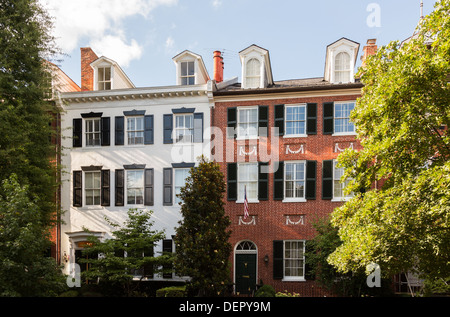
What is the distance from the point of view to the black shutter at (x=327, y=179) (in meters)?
19.9

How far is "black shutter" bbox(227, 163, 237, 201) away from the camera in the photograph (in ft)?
68.0

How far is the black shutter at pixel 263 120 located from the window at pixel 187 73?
15.2 ft

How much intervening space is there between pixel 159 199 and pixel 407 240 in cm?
1417

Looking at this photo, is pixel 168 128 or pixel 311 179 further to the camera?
pixel 168 128

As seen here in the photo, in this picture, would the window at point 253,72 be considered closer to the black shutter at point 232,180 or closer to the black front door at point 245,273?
the black shutter at point 232,180

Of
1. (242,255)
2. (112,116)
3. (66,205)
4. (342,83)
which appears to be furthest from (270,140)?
(66,205)

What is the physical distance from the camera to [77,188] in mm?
22141

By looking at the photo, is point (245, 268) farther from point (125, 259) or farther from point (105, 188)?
point (105, 188)

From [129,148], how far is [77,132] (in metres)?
3.55

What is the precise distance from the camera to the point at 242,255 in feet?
67.2

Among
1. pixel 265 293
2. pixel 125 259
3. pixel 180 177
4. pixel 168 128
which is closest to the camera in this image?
pixel 265 293

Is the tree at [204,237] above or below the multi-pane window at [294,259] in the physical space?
above

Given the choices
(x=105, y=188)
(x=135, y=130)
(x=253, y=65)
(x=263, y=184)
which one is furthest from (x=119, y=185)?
(x=253, y=65)

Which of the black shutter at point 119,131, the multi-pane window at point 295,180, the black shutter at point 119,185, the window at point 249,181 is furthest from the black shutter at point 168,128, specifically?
the multi-pane window at point 295,180
